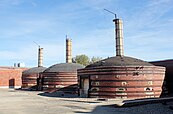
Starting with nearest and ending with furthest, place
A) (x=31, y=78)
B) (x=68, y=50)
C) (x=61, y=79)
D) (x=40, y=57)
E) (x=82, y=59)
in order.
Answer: (x=61, y=79) < (x=68, y=50) < (x=31, y=78) < (x=40, y=57) < (x=82, y=59)

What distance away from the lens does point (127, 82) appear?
2200cm

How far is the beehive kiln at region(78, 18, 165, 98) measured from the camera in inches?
866

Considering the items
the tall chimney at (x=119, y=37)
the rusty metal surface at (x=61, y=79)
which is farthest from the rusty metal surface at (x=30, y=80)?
the tall chimney at (x=119, y=37)

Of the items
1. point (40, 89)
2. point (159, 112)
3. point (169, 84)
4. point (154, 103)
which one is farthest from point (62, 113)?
point (40, 89)

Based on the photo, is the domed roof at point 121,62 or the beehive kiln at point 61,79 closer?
the domed roof at point 121,62

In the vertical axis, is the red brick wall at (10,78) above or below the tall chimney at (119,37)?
below

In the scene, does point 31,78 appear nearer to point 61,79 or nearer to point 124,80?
point 61,79

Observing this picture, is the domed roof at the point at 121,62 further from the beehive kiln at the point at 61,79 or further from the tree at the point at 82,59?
the tree at the point at 82,59

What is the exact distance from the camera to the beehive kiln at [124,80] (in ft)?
72.1

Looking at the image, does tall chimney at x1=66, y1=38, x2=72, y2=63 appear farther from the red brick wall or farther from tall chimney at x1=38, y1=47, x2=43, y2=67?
the red brick wall

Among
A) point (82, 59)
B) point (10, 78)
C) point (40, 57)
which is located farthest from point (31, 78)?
point (82, 59)

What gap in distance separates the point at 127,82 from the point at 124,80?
282 mm

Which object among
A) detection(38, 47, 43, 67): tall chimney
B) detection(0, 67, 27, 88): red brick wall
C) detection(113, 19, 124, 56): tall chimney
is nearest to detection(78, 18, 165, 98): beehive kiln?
detection(113, 19, 124, 56): tall chimney

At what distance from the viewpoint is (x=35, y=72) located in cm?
4278
